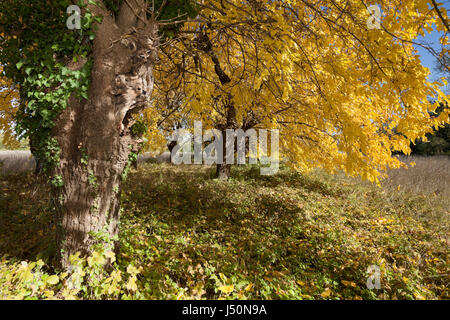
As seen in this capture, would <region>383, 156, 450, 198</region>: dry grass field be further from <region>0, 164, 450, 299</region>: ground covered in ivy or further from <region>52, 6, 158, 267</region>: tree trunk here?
<region>52, 6, 158, 267</region>: tree trunk

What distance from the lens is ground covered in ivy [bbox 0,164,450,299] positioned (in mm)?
2652

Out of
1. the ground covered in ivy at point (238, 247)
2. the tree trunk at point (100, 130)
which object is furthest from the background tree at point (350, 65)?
the ground covered in ivy at point (238, 247)

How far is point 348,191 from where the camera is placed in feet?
28.8

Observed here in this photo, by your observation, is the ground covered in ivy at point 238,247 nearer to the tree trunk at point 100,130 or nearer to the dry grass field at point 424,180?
the tree trunk at point 100,130

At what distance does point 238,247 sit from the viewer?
4.17 meters

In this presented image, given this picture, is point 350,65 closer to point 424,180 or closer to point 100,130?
point 100,130

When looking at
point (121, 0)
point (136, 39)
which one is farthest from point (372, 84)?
point (121, 0)

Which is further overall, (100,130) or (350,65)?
(350,65)

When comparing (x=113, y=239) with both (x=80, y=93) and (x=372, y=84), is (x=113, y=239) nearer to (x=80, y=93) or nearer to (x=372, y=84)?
(x=80, y=93)

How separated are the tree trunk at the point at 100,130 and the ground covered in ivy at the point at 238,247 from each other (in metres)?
0.57

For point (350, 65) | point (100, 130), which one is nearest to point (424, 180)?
point (350, 65)

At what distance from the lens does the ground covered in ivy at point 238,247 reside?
2652 mm

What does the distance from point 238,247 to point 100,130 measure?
3.26 metres
